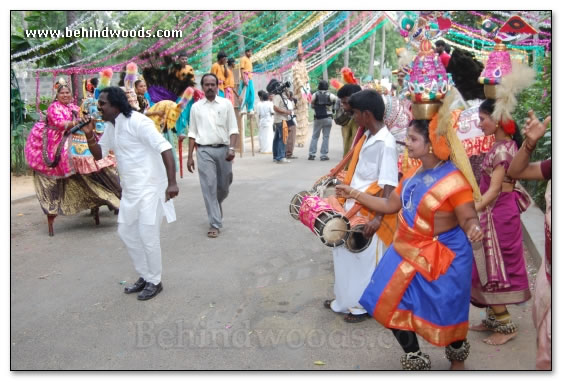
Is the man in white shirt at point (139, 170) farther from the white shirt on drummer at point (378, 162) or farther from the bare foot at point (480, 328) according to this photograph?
the bare foot at point (480, 328)

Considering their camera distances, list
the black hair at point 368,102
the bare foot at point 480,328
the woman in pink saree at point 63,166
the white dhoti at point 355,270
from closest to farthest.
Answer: the black hair at point 368,102 < the bare foot at point 480,328 < the white dhoti at point 355,270 < the woman in pink saree at point 63,166

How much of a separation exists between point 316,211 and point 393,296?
99 cm

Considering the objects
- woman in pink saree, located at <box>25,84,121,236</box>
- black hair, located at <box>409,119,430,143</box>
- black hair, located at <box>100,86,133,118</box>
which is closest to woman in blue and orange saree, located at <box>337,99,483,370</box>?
black hair, located at <box>409,119,430,143</box>

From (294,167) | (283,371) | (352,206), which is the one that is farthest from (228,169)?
(294,167)

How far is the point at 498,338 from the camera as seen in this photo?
3.68 m

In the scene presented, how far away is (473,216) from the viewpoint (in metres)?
2.82

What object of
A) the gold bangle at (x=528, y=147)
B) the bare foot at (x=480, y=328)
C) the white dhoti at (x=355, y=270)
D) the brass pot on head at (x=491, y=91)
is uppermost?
the brass pot on head at (x=491, y=91)

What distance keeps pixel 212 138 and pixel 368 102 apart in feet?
10.2

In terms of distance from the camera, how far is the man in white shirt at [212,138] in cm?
650

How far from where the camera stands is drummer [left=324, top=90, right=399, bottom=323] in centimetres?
369

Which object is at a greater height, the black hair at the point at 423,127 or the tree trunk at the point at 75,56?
the tree trunk at the point at 75,56

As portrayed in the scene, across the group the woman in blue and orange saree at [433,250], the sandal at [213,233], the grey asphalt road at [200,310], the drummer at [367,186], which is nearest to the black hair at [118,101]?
the grey asphalt road at [200,310]

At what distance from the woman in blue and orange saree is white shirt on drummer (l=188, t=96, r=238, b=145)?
383 centimetres

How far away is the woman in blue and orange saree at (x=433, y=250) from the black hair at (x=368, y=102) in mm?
794
